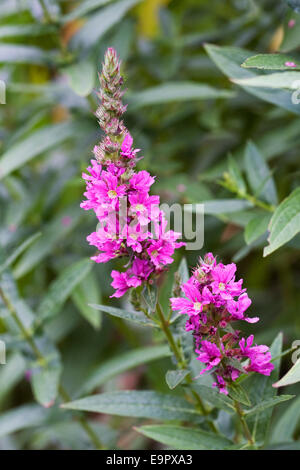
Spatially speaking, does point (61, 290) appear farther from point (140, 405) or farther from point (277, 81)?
point (277, 81)

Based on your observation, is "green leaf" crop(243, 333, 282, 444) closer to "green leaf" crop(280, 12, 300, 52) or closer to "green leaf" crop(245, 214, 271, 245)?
"green leaf" crop(245, 214, 271, 245)

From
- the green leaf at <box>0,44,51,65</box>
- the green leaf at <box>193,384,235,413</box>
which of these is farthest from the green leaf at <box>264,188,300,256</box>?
the green leaf at <box>0,44,51,65</box>

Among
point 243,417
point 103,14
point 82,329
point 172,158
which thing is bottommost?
point 82,329

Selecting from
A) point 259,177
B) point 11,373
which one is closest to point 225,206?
point 259,177

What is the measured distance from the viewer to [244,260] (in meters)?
1.88

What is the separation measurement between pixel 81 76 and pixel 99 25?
0.18m

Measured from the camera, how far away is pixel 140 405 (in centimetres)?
99

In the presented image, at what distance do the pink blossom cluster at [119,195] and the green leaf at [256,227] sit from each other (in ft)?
1.05

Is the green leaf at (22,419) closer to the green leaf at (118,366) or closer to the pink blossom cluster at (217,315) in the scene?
the green leaf at (118,366)

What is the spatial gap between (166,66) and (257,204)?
0.71 meters

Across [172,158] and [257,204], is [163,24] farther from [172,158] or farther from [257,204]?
[257,204]

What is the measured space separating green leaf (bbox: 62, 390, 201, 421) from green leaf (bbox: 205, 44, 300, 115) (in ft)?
1.95

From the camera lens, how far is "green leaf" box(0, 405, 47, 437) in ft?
4.15
